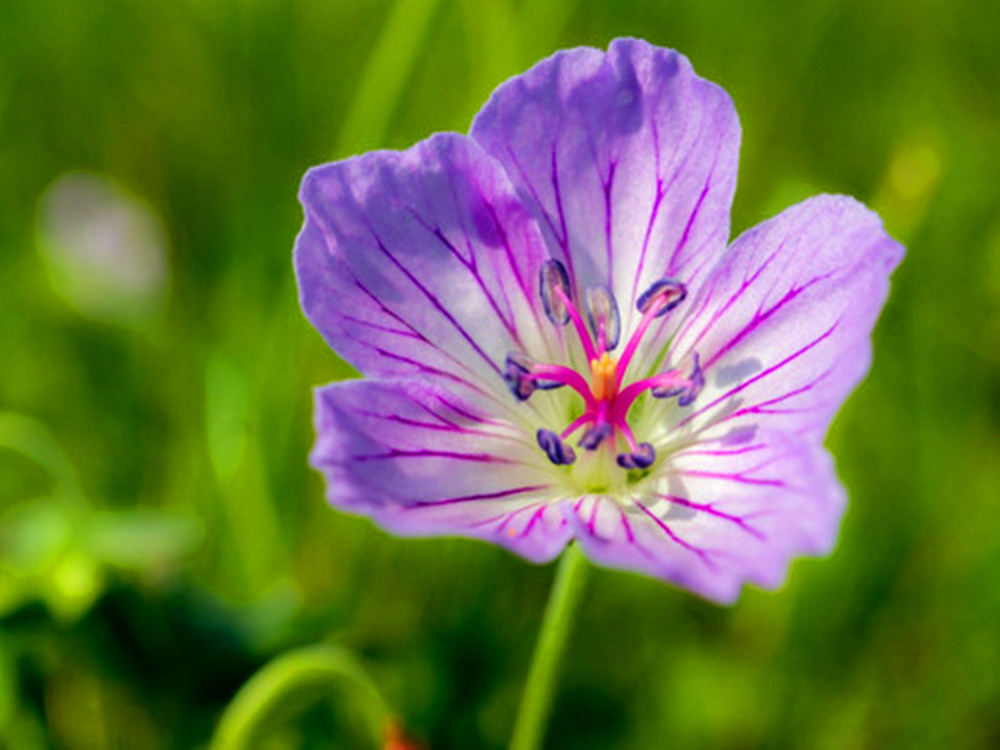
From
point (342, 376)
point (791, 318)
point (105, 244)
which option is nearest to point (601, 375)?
point (791, 318)

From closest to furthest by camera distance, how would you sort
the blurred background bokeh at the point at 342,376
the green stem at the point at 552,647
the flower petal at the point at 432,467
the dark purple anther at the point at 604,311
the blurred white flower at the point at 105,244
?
the flower petal at the point at 432,467, the green stem at the point at 552,647, the dark purple anther at the point at 604,311, the blurred background bokeh at the point at 342,376, the blurred white flower at the point at 105,244

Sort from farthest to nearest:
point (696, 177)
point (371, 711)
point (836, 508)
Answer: point (371, 711) < point (696, 177) < point (836, 508)

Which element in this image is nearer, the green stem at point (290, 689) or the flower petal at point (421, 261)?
the flower petal at point (421, 261)

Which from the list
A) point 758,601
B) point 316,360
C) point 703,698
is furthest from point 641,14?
point 703,698

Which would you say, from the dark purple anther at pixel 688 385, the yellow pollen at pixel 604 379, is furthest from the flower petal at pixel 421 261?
the dark purple anther at pixel 688 385

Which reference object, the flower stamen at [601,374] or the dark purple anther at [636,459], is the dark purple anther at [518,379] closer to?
the flower stamen at [601,374]

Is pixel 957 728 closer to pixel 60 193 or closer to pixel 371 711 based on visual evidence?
pixel 371 711

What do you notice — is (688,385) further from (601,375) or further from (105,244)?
(105,244)
